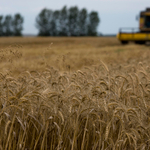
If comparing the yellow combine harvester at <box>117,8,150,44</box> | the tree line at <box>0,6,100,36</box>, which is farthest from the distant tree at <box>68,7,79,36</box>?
the yellow combine harvester at <box>117,8,150,44</box>

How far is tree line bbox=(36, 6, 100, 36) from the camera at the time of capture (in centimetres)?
6234

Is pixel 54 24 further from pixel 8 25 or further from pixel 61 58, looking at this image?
pixel 61 58

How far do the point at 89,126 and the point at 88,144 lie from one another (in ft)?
0.77

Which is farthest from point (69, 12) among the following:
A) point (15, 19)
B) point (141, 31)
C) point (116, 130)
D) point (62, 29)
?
point (116, 130)

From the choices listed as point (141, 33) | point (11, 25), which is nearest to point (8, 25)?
point (11, 25)

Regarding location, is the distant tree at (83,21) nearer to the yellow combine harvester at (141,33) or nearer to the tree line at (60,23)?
the tree line at (60,23)

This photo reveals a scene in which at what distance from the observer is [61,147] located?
9.61 feet

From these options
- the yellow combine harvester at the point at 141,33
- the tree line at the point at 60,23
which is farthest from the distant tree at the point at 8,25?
the yellow combine harvester at the point at 141,33

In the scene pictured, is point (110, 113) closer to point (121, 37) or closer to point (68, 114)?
point (68, 114)

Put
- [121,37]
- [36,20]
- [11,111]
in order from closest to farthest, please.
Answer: [11,111], [121,37], [36,20]

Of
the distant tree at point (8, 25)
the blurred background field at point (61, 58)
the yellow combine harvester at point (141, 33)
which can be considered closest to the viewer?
the blurred background field at point (61, 58)

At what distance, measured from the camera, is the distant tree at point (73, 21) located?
62.6 m

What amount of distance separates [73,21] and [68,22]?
1.27 metres

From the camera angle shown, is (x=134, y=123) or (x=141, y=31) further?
(x=141, y=31)
